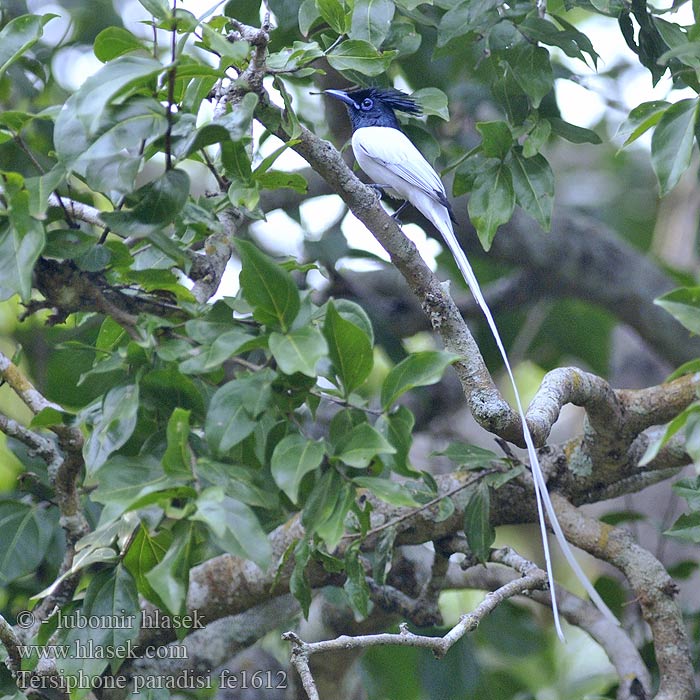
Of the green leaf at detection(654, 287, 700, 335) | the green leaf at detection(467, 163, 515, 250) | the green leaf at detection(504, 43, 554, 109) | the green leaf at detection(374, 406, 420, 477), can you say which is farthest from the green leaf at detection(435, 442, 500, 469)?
the green leaf at detection(654, 287, 700, 335)

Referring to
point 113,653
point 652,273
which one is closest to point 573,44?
point 113,653

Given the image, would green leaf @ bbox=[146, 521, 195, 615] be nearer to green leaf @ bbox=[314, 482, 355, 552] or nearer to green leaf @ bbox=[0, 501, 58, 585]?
green leaf @ bbox=[314, 482, 355, 552]

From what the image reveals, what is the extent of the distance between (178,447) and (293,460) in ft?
0.54

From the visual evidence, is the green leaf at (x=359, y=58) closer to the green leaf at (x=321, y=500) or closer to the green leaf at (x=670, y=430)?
the green leaf at (x=321, y=500)

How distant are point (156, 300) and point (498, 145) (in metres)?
0.84

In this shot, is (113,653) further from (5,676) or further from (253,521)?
(253,521)

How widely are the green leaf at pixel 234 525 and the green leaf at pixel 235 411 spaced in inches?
4.3

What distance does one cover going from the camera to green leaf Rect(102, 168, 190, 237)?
1.35 meters

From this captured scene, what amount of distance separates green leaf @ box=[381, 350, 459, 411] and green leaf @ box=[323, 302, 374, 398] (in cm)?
5

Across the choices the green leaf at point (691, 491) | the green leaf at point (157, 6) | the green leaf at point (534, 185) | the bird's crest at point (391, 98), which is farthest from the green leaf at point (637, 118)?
the green leaf at point (157, 6)

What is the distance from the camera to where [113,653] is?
1519 mm

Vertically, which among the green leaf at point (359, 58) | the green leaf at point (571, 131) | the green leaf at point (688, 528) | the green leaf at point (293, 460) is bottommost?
the green leaf at point (688, 528)

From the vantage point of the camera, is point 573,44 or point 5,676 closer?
point 5,676

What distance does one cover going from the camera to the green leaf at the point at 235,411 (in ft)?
4.21
